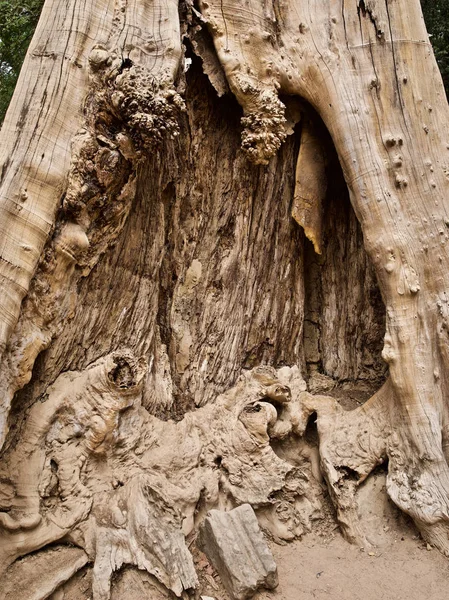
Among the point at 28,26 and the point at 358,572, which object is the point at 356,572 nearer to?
the point at 358,572

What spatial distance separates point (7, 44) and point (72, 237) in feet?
16.1

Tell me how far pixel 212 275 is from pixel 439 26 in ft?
16.6

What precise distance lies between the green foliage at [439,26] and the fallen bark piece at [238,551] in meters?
5.87

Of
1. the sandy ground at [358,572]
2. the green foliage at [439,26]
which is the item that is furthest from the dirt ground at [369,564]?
the green foliage at [439,26]

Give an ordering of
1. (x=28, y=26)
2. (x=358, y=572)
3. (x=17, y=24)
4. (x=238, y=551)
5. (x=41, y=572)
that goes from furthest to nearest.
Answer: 1. (x=28, y=26)
2. (x=17, y=24)
3. (x=358, y=572)
4. (x=238, y=551)
5. (x=41, y=572)

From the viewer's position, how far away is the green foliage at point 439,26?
605cm

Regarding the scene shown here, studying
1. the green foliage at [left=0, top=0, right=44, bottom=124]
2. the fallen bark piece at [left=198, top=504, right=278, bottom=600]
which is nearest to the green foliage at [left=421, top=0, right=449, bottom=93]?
the green foliage at [left=0, top=0, right=44, bottom=124]

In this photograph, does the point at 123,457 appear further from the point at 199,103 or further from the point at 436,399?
the point at 199,103

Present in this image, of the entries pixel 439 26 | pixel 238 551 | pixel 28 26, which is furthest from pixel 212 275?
pixel 439 26

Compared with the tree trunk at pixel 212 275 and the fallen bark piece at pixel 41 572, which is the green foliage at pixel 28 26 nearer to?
the tree trunk at pixel 212 275

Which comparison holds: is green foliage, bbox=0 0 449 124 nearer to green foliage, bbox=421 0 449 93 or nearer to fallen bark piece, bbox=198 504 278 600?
green foliage, bbox=421 0 449 93

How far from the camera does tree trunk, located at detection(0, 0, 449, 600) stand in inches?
93.1

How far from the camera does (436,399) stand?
9.24ft

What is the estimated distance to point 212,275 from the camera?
3.32 m
